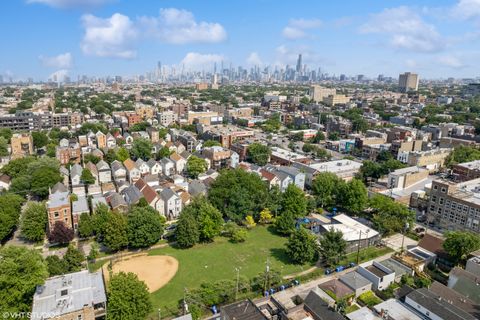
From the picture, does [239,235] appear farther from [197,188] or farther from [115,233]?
[197,188]

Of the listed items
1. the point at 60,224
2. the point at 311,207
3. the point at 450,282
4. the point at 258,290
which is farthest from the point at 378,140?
the point at 60,224

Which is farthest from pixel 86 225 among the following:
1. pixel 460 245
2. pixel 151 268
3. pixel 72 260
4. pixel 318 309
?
pixel 460 245

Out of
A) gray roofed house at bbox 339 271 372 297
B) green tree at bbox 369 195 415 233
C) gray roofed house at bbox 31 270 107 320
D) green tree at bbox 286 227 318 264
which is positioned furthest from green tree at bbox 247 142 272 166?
gray roofed house at bbox 31 270 107 320

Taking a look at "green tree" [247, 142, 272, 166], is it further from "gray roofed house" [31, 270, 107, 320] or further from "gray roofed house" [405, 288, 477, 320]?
"gray roofed house" [31, 270, 107, 320]

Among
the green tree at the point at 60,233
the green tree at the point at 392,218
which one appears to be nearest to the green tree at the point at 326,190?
the green tree at the point at 392,218

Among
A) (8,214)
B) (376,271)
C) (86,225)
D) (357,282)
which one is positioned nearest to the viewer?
(357,282)

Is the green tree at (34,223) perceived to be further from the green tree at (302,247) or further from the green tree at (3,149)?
the green tree at (3,149)
